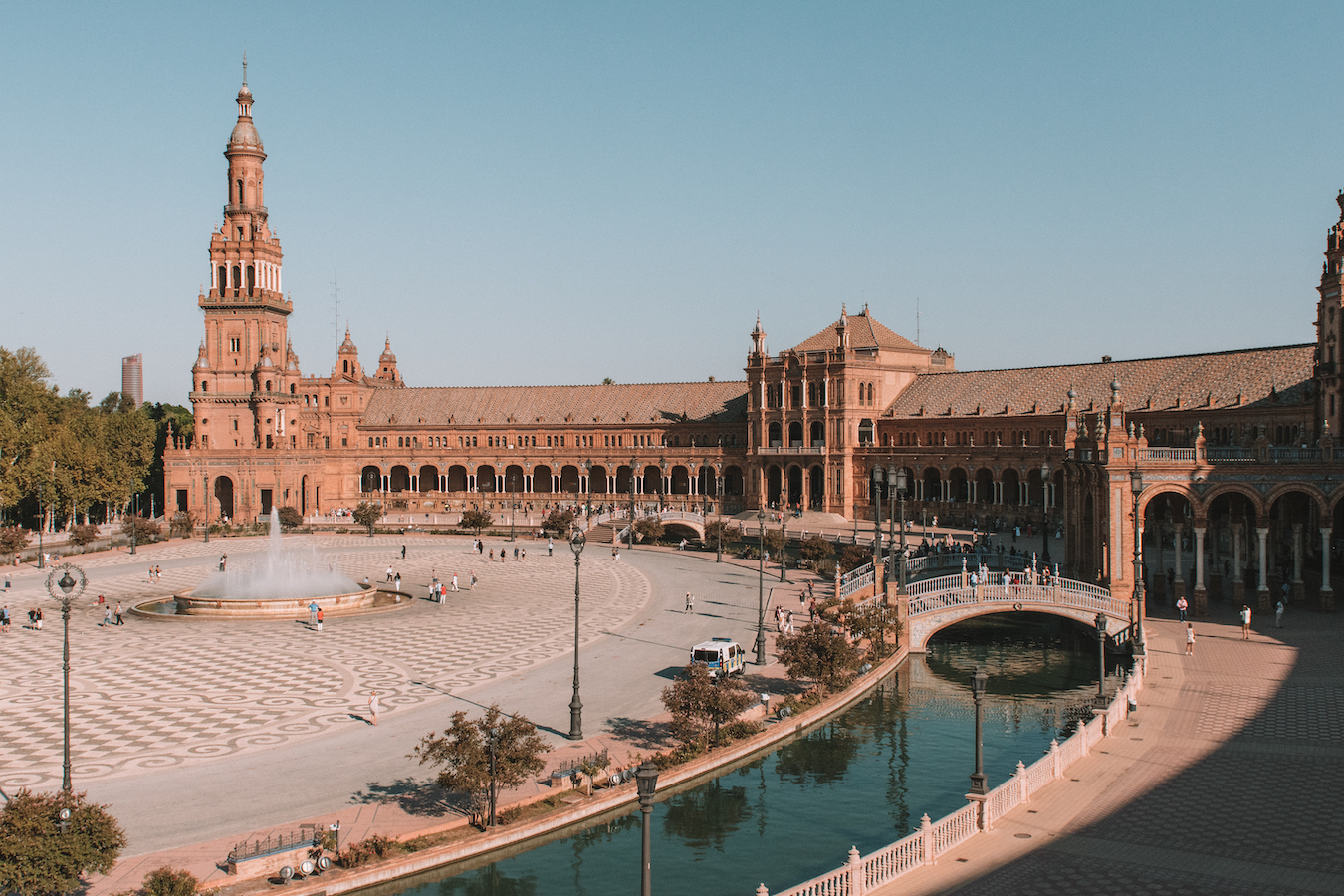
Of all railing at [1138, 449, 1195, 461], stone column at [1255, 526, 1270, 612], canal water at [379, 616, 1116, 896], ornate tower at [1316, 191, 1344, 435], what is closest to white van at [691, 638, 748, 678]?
canal water at [379, 616, 1116, 896]

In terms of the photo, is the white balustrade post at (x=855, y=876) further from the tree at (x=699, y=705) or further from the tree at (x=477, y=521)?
the tree at (x=477, y=521)

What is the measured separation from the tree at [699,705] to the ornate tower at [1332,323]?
3791cm

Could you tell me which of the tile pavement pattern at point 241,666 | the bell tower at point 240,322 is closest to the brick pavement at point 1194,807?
the tile pavement pattern at point 241,666

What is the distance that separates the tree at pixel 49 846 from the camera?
63.8 feet

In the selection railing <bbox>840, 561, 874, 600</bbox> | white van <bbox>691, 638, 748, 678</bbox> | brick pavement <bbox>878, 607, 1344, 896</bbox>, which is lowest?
brick pavement <bbox>878, 607, 1344, 896</bbox>

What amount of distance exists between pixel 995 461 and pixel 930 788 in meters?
60.4

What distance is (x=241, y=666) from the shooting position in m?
41.8

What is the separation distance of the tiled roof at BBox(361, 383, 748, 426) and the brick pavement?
80.4 meters

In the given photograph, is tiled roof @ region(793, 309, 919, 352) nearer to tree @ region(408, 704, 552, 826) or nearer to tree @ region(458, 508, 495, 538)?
tree @ region(458, 508, 495, 538)

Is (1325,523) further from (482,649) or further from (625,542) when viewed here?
(625,542)

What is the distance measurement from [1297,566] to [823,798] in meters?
30.4

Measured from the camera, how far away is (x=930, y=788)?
3084 centimetres

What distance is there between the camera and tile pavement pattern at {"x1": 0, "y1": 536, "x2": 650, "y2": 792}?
103 feet

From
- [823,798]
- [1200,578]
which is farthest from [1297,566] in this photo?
[823,798]
